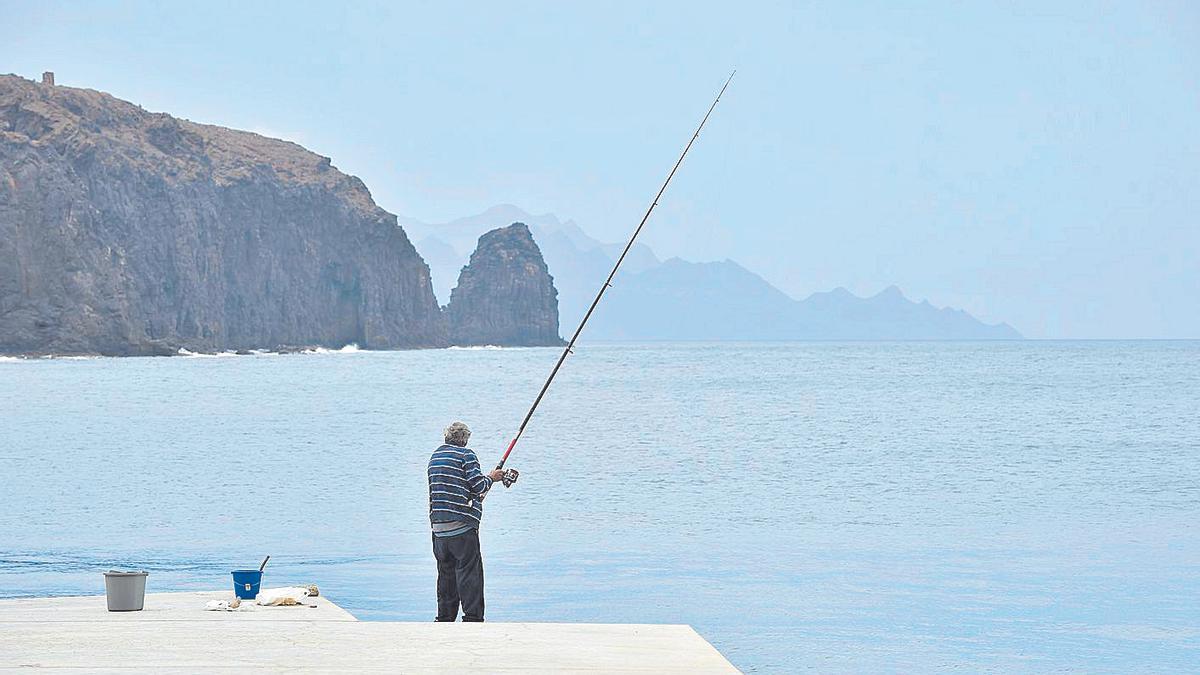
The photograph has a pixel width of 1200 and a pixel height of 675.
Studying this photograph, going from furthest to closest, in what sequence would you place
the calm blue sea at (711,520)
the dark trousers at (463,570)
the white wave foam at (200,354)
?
the white wave foam at (200,354) → the calm blue sea at (711,520) → the dark trousers at (463,570)

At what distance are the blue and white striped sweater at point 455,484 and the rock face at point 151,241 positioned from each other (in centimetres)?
12927

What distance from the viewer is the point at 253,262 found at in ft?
592

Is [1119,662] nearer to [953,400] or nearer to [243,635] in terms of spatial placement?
[243,635]

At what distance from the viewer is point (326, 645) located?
375 inches

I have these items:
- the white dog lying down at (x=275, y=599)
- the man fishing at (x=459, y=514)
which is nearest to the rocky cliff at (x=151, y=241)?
the white dog lying down at (x=275, y=599)

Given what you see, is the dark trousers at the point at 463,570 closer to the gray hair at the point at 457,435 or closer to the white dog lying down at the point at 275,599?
the gray hair at the point at 457,435

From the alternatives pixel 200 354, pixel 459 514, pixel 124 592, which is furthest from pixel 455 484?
pixel 200 354

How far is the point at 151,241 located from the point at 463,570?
157 meters

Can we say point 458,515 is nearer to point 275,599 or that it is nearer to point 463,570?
point 463,570

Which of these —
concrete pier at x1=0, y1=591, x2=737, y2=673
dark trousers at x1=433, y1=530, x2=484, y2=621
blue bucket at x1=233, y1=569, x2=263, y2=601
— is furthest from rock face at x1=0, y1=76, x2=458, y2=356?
concrete pier at x1=0, y1=591, x2=737, y2=673

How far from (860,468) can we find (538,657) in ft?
98.2

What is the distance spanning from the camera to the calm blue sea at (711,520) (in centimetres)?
1672

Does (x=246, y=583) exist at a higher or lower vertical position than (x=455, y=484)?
lower

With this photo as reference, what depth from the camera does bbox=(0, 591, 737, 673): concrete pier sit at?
8805mm
